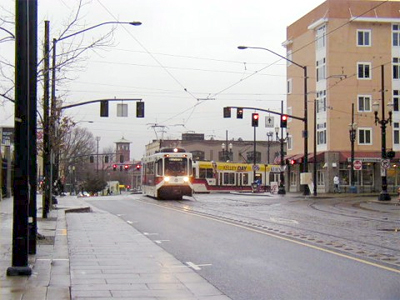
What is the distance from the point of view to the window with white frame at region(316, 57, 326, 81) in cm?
5697

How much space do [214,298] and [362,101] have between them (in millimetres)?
51857

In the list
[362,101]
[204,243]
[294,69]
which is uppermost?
[294,69]

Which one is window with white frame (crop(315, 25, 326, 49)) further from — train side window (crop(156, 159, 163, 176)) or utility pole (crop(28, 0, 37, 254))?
utility pole (crop(28, 0, 37, 254))

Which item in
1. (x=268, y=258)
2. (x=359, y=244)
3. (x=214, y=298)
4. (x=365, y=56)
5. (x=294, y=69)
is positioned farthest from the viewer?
(x=294, y=69)

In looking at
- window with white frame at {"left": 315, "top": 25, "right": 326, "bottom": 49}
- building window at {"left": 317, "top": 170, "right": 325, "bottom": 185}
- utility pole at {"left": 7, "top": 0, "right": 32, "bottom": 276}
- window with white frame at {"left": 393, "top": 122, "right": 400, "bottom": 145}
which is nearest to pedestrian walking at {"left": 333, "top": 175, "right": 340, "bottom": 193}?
building window at {"left": 317, "top": 170, "right": 325, "bottom": 185}

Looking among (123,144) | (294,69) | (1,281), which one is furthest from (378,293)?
(123,144)

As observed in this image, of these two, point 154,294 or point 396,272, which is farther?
point 396,272

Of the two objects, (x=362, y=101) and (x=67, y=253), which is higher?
(x=362, y=101)

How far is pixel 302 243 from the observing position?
1436cm

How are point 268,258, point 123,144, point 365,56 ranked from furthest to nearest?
1. point 123,144
2. point 365,56
3. point 268,258

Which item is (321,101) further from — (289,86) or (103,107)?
(103,107)

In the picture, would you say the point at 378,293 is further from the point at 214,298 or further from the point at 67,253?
the point at 67,253

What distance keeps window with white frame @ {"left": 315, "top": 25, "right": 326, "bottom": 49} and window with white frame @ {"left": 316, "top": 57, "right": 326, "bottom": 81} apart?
151 centimetres

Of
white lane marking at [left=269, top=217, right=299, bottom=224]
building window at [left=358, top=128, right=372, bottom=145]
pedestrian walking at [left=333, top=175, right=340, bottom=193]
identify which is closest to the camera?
white lane marking at [left=269, top=217, right=299, bottom=224]
